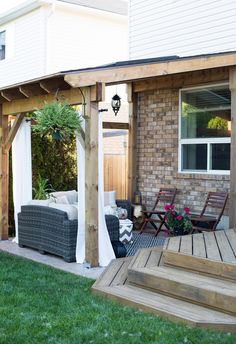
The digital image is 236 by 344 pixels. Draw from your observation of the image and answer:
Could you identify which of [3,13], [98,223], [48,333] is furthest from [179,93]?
[3,13]

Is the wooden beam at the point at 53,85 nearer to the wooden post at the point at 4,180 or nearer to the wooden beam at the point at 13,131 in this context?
the wooden beam at the point at 13,131

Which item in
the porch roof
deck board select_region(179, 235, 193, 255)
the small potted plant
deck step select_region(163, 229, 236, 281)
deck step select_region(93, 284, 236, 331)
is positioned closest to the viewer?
deck step select_region(93, 284, 236, 331)

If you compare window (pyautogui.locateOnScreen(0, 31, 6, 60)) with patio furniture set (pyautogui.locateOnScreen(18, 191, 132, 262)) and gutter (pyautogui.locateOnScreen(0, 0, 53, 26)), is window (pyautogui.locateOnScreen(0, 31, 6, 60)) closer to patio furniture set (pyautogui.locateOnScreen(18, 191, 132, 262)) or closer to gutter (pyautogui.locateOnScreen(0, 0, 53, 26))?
gutter (pyautogui.locateOnScreen(0, 0, 53, 26))

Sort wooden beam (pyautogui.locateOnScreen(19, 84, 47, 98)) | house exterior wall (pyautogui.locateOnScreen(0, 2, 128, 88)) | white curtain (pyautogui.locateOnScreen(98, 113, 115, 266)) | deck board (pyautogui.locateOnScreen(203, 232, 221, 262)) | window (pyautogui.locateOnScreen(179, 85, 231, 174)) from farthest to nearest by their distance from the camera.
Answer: house exterior wall (pyautogui.locateOnScreen(0, 2, 128, 88)) → window (pyautogui.locateOnScreen(179, 85, 231, 174)) → wooden beam (pyautogui.locateOnScreen(19, 84, 47, 98)) → white curtain (pyautogui.locateOnScreen(98, 113, 115, 266)) → deck board (pyautogui.locateOnScreen(203, 232, 221, 262))

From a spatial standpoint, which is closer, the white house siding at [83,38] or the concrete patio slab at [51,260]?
the concrete patio slab at [51,260]

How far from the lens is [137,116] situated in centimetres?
1055

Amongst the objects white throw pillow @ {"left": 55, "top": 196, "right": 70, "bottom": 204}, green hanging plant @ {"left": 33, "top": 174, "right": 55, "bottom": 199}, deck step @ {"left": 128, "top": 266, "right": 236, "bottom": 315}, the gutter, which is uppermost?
the gutter

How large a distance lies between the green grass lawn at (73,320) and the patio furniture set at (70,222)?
3.82 feet

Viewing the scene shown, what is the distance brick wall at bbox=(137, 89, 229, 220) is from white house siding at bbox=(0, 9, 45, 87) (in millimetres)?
5753

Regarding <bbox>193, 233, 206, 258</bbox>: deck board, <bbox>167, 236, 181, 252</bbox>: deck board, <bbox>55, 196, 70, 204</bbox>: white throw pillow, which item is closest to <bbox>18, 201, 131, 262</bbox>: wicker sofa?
<bbox>55, 196, 70, 204</bbox>: white throw pillow

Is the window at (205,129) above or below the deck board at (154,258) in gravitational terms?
above

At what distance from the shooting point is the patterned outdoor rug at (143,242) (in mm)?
7984

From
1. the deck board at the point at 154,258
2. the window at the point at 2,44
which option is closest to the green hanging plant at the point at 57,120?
the deck board at the point at 154,258

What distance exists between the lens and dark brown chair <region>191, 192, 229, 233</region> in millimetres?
8380
